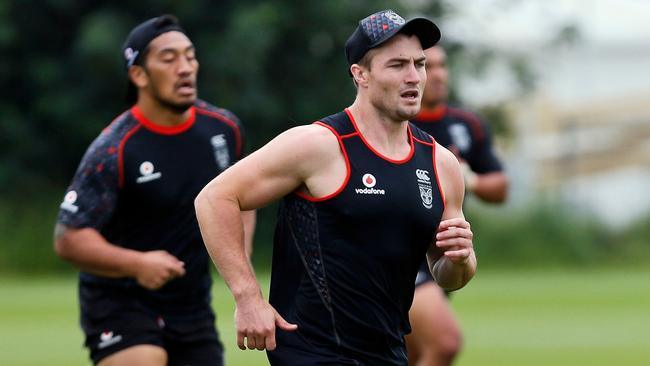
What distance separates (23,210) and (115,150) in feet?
67.6

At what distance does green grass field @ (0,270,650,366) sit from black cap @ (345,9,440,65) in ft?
24.0

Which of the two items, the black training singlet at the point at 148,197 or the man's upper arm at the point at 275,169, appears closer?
the man's upper arm at the point at 275,169

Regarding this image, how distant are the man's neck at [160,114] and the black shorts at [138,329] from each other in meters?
0.96

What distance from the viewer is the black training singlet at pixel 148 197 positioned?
24.9 feet

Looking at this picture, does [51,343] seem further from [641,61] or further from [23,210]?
[641,61]

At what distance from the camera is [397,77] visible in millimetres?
5930

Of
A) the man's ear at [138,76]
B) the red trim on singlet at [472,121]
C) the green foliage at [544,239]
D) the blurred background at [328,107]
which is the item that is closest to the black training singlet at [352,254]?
the man's ear at [138,76]

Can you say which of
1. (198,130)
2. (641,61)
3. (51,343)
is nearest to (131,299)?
(198,130)

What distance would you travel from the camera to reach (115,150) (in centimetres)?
767

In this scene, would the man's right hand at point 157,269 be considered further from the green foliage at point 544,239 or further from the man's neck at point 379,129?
the green foliage at point 544,239

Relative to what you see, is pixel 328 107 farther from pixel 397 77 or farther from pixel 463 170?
pixel 397 77

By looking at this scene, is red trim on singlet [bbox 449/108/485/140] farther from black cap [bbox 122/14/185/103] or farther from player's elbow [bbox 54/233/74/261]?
player's elbow [bbox 54/233/74/261]

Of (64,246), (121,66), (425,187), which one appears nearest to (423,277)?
(64,246)

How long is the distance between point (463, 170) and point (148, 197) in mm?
2568
